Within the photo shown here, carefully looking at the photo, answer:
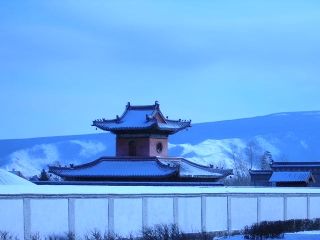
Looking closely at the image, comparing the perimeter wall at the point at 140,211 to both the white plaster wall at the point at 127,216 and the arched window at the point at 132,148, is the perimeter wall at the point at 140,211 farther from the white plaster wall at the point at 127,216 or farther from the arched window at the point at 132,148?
the arched window at the point at 132,148

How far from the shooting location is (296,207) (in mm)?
41781

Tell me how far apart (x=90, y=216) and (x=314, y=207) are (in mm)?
16762

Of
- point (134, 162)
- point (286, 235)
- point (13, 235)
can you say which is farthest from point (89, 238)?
point (134, 162)

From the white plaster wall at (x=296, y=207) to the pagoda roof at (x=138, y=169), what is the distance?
25.3 ft

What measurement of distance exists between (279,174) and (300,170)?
167 cm

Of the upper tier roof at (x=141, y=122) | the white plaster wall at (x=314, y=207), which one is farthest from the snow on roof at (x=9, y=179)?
the white plaster wall at (x=314, y=207)

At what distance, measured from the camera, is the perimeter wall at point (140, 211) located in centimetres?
2778

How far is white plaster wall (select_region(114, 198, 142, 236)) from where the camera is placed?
104 ft

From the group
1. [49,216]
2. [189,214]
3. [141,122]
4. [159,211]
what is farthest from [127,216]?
[141,122]

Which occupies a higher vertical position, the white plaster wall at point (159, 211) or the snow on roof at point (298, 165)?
the snow on roof at point (298, 165)

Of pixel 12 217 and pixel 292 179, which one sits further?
pixel 292 179

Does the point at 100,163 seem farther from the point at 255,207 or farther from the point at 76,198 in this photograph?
the point at 76,198

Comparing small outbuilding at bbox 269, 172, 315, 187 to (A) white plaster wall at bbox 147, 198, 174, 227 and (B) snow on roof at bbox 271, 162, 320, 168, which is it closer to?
(B) snow on roof at bbox 271, 162, 320, 168

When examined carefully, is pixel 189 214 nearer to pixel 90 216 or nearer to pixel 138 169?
pixel 90 216
